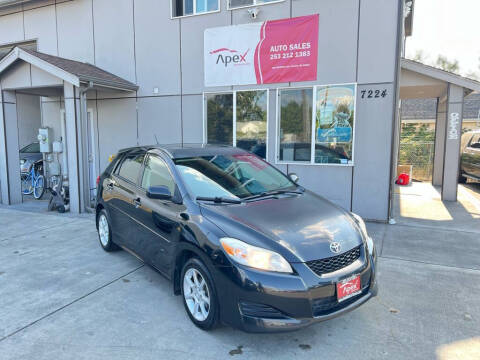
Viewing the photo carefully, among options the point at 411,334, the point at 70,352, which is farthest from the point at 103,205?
the point at 411,334

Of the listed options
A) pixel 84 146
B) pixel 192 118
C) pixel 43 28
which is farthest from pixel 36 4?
pixel 192 118

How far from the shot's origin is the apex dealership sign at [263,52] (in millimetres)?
7391

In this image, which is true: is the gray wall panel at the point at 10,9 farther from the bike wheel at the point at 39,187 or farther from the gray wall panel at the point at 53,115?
the bike wheel at the point at 39,187

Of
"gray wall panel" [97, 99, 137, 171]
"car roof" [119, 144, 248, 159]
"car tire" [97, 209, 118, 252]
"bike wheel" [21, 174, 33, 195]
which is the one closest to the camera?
"car roof" [119, 144, 248, 159]

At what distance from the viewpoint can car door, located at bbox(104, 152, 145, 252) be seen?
4535 millimetres

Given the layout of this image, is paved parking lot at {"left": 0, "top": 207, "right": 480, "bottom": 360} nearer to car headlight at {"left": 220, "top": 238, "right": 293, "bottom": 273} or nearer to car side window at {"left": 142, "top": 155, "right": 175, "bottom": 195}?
car headlight at {"left": 220, "top": 238, "right": 293, "bottom": 273}

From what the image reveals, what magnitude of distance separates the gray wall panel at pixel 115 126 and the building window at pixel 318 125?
162 inches

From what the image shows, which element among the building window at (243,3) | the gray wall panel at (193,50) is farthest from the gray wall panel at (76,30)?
the building window at (243,3)

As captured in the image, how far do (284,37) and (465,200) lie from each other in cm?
646

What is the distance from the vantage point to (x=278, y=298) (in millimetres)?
2707

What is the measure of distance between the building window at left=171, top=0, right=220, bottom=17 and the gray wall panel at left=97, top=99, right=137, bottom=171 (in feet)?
8.32

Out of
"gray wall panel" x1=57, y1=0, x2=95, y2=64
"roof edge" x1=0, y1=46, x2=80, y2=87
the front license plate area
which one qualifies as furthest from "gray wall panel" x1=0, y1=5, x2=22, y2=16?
the front license plate area

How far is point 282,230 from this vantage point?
306 cm

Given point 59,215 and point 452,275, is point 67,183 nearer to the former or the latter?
point 59,215
